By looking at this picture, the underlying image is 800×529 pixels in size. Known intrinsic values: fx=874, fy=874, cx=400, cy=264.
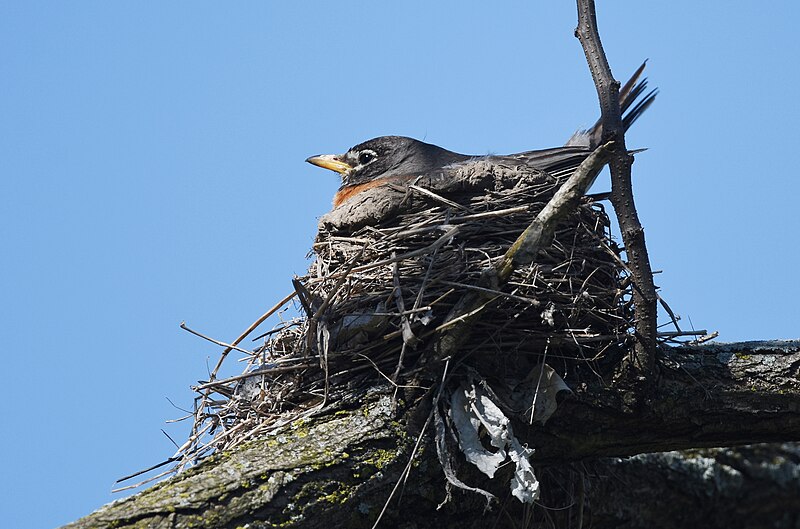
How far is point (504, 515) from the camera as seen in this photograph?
3182 millimetres

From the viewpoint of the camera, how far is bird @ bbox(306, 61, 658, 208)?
166 inches

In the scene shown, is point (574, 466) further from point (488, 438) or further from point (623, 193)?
point (623, 193)

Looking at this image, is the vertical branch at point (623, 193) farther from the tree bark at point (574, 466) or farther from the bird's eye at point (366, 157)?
the bird's eye at point (366, 157)

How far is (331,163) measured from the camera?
5.81 m

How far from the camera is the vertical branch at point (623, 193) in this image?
2.96 m

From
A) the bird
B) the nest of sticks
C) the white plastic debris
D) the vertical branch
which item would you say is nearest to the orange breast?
the bird

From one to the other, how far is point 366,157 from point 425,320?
2656 millimetres

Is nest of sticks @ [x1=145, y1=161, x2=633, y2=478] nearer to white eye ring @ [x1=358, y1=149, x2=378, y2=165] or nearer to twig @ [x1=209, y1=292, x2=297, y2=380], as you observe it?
twig @ [x1=209, y1=292, x2=297, y2=380]

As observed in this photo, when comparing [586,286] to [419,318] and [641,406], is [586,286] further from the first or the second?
[419,318]

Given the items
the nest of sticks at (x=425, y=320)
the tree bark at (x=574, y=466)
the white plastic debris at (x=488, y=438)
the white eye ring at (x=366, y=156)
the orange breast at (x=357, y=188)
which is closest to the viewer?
the tree bark at (x=574, y=466)

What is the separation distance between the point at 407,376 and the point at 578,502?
34.2 inches

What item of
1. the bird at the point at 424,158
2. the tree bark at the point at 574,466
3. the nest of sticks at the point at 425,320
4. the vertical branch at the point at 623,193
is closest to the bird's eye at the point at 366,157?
the bird at the point at 424,158

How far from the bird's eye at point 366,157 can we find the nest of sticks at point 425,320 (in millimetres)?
1773

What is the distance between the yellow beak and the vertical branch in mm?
2733
